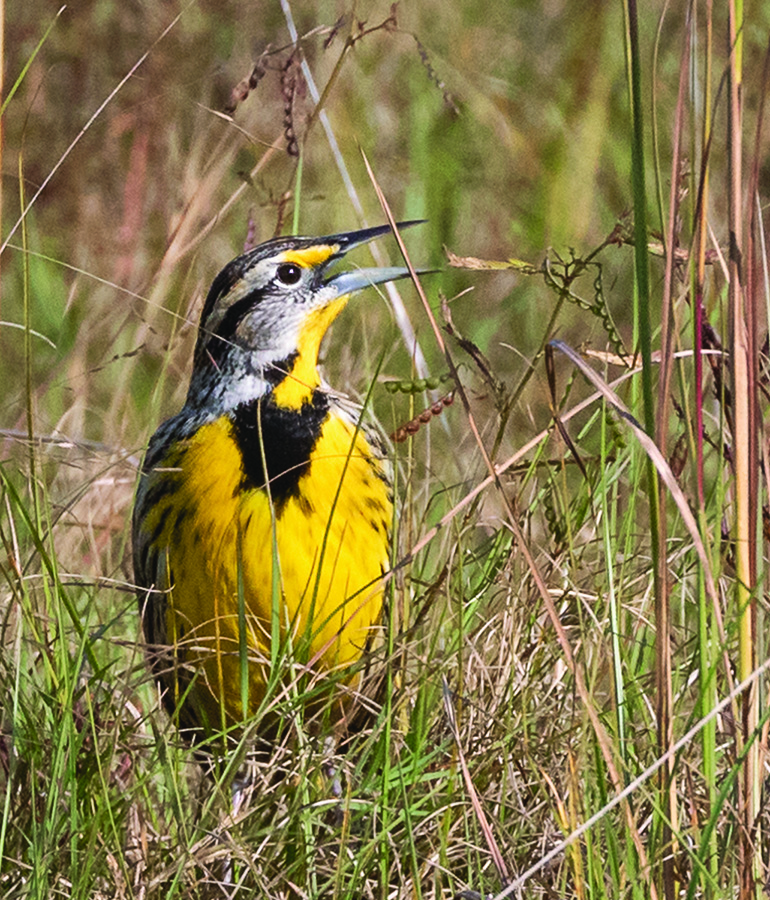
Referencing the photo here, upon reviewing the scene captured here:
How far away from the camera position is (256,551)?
2188mm

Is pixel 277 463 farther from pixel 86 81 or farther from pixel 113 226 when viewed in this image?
pixel 86 81

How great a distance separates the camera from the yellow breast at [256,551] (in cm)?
218

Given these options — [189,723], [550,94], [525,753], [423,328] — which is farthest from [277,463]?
[550,94]

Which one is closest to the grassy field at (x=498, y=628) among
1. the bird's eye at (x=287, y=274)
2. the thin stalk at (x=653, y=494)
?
the thin stalk at (x=653, y=494)

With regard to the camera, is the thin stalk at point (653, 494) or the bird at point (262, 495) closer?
the thin stalk at point (653, 494)

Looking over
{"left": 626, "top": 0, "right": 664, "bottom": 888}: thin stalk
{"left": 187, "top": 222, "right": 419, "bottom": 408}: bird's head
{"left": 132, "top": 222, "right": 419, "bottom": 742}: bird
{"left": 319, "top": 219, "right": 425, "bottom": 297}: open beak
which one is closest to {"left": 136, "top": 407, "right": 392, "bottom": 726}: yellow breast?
{"left": 132, "top": 222, "right": 419, "bottom": 742}: bird

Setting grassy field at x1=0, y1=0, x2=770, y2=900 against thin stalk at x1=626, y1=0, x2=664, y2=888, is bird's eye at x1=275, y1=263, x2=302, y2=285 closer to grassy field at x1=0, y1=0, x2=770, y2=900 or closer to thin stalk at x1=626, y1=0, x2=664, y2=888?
grassy field at x1=0, y1=0, x2=770, y2=900

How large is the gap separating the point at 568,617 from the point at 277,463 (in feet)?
1.64

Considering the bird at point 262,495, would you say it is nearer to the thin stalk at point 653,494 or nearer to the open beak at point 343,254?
the open beak at point 343,254

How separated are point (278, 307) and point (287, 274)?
6 centimetres

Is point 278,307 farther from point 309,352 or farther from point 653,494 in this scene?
point 653,494

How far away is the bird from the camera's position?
7.18 ft

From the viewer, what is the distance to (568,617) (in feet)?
6.70

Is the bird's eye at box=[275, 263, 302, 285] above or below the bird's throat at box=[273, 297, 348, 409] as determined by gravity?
above
